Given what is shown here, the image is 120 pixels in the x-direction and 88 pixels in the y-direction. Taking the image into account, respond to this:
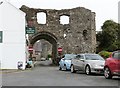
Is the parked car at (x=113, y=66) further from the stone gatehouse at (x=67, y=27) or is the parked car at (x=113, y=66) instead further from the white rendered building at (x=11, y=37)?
the stone gatehouse at (x=67, y=27)

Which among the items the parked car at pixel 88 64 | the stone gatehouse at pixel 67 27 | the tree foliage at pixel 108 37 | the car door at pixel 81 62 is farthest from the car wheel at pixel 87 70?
the tree foliage at pixel 108 37

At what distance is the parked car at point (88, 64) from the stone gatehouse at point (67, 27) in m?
32.9

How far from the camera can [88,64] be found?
2512 cm

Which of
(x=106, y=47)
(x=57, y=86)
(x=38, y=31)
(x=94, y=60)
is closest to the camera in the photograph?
(x=57, y=86)

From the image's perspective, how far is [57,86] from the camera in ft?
50.5

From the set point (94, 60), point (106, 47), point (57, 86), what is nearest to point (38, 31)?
point (106, 47)

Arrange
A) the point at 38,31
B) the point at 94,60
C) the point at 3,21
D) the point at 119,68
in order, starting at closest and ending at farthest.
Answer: the point at 119,68 → the point at 94,60 → the point at 3,21 → the point at 38,31

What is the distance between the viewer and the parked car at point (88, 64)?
24.3 m

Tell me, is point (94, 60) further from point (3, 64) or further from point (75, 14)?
point (75, 14)

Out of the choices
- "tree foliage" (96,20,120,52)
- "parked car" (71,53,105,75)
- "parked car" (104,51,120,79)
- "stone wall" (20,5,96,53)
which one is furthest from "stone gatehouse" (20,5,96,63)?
"parked car" (104,51,120,79)

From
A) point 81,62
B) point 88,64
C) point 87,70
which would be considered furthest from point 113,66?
point 81,62

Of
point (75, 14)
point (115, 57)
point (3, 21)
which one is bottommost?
point (115, 57)

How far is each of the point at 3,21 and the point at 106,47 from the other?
4330cm

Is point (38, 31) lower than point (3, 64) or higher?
higher
